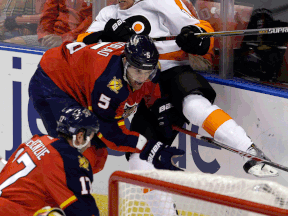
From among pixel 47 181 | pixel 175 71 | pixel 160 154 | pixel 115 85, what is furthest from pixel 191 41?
pixel 47 181

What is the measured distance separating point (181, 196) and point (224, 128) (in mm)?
602

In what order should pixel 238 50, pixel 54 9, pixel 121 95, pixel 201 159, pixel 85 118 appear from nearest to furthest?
pixel 85 118, pixel 121 95, pixel 238 50, pixel 201 159, pixel 54 9

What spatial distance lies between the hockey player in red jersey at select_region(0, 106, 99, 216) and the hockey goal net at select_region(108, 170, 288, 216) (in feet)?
0.61

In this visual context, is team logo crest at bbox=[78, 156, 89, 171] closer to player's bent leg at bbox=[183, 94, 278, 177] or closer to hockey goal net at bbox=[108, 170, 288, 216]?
hockey goal net at bbox=[108, 170, 288, 216]

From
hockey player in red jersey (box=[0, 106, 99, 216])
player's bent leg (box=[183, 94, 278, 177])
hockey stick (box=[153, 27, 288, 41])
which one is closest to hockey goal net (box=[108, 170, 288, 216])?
hockey player in red jersey (box=[0, 106, 99, 216])

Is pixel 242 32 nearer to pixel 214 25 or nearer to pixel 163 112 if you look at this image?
pixel 214 25

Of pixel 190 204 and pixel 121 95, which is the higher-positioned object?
pixel 121 95

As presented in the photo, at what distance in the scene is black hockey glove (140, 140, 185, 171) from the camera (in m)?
2.03

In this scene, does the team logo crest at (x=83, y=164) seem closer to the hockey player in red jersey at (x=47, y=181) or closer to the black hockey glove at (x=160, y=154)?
the hockey player in red jersey at (x=47, y=181)

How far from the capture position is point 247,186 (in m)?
1.64

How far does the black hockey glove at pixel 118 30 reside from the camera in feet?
7.34

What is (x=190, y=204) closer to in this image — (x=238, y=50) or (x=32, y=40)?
(x=238, y=50)

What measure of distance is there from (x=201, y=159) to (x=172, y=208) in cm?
78

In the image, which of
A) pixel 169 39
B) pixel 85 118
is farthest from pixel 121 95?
pixel 169 39
